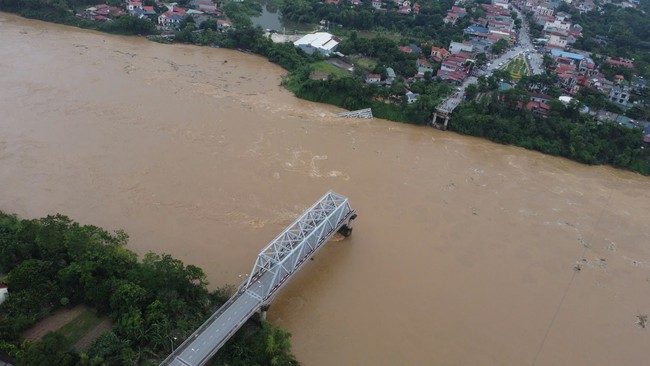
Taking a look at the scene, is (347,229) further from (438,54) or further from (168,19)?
(168,19)

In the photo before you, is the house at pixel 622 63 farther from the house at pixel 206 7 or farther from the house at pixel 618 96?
the house at pixel 206 7

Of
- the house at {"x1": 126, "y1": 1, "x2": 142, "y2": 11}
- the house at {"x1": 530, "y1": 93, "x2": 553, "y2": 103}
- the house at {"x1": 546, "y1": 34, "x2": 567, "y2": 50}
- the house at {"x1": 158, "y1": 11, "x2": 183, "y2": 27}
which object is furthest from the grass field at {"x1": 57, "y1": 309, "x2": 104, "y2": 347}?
the house at {"x1": 546, "y1": 34, "x2": 567, "y2": 50}

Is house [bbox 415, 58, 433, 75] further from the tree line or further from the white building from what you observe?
the white building

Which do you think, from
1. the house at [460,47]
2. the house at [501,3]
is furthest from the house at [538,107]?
the house at [501,3]

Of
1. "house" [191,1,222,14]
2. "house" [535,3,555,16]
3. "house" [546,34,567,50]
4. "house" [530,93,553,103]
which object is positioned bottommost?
"house" [530,93,553,103]

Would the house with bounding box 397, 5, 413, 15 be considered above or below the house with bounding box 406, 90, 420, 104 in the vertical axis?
above

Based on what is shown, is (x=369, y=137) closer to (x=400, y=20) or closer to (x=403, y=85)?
(x=403, y=85)
